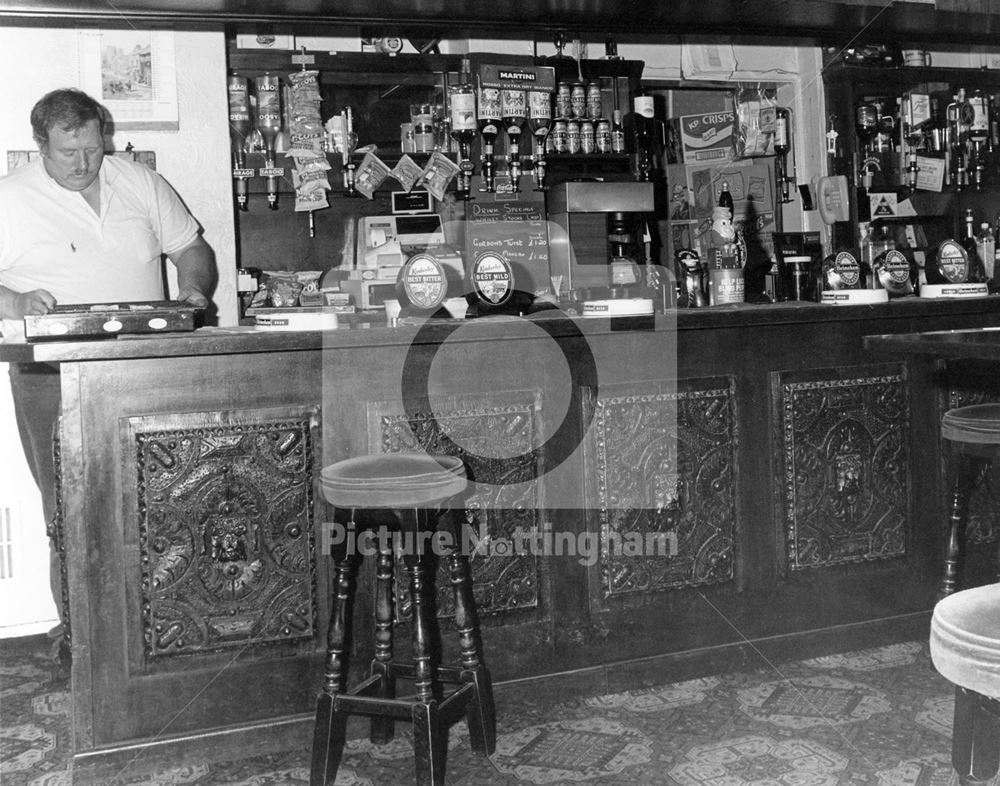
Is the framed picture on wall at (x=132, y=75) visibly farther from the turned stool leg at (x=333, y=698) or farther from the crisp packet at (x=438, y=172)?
the turned stool leg at (x=333, y=698)

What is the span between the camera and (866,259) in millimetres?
5844

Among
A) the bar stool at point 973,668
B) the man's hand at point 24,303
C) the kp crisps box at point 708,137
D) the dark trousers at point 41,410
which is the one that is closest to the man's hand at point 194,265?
the dark trousers at point 41,410

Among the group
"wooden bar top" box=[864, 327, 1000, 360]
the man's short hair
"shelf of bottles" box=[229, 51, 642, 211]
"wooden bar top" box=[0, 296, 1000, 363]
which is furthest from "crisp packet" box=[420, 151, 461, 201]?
"wooden bar top" box=[864, 327, 1000, 360]

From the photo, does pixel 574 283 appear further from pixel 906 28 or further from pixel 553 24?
pixel 906 28

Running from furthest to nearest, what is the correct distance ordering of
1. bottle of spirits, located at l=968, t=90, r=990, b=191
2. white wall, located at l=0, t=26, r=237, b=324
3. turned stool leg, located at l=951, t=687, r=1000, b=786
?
bottle of spirits, located at l=968, t=90, r=990, b=191
white wall, located at l=0, t=26, r=237, b=324
turned stool leg, located at l=951, t=687, r=1000, b=786

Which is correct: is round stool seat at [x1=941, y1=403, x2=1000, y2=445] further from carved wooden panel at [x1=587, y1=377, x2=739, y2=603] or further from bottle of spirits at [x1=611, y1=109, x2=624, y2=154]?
bottle of spirits at [x1=611, y1=109, x2=624, y2=154]

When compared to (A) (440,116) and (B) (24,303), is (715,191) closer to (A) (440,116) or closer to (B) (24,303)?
(A) (440,116)

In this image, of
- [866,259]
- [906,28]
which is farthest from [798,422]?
[866,259]

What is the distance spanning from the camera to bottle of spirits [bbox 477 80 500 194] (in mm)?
5066

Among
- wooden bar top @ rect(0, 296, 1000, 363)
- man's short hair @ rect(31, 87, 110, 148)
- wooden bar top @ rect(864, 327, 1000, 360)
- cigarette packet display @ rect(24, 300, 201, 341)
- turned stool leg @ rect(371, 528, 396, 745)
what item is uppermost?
man's short hair @ rect(31, 87, 110, 148)

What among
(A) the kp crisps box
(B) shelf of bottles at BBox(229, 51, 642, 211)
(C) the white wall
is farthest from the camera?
(A) the kp crisps box

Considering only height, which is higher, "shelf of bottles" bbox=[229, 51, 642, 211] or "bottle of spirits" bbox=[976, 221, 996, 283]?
"shelf of bottles" bbox=[229, 51, 642, 211]

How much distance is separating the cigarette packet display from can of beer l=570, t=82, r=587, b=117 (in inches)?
124

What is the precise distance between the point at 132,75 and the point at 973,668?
4021mm
